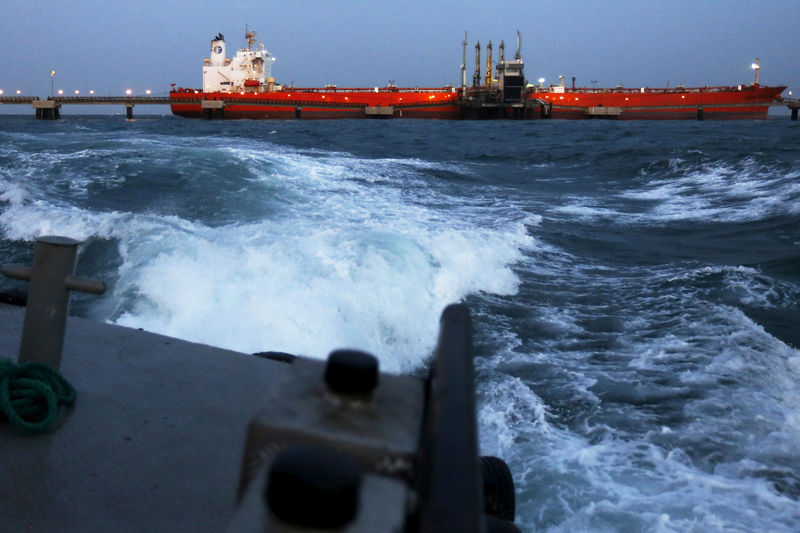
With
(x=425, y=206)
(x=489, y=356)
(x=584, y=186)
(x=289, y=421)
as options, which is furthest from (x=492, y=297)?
(x=584, y=186)

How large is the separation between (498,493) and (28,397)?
4.58 feet

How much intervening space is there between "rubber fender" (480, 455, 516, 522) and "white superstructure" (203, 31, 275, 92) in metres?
52.7

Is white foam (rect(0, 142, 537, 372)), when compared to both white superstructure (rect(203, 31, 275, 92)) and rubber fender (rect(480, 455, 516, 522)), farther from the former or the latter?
white superstructure (rect(203, 31, 275, 92))

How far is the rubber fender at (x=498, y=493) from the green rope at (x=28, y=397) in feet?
4.16

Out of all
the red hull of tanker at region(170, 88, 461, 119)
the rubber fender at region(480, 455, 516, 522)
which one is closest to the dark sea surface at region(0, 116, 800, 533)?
the rubber fender at region(480, 455, 516, 522)

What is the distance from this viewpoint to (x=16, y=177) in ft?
32.5

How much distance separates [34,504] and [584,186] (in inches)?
541

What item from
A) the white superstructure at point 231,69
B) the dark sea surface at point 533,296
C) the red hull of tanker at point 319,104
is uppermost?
the white superstructure at point 231,69

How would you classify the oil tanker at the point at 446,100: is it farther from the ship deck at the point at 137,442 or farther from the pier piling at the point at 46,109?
the ship deck at the point at 137,442

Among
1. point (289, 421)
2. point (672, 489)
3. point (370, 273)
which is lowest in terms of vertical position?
point (672, 489)

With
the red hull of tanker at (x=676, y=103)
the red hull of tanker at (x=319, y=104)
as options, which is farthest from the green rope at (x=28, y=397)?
the red hull of tanker at (x=676, y=103)

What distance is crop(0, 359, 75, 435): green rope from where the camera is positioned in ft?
5.72

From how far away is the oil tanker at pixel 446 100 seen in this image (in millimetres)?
47250

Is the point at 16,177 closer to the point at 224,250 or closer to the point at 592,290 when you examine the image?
the point at 224,250
